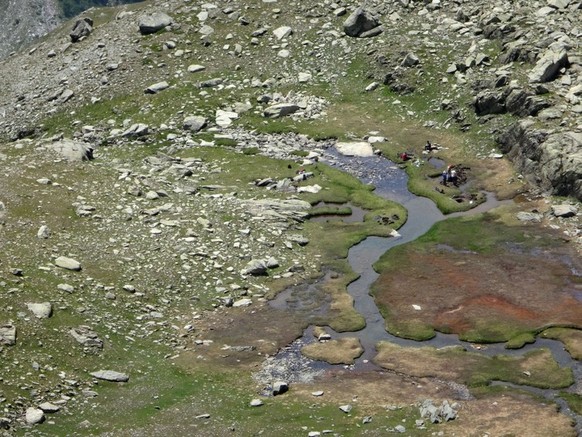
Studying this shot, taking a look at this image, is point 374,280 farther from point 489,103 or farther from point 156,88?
point 156,88

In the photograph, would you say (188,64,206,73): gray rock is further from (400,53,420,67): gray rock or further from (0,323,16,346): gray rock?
Answer: (0,323,16,346): gray rock

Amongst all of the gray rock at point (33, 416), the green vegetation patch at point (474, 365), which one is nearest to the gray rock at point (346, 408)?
the green vegetation patch at point (474, 365)

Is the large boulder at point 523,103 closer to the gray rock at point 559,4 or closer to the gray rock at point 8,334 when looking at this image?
the gray rock at point 559,4

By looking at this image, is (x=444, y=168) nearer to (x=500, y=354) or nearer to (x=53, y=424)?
(x=500, y=354)

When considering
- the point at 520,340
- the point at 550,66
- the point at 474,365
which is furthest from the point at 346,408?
the point at 550,66

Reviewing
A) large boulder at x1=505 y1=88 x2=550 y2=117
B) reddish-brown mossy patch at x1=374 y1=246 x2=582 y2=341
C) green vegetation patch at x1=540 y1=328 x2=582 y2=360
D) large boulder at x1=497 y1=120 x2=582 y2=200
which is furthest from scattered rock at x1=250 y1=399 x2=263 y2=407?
large boulder at x1=505 y1=88 x2=550 y2=117

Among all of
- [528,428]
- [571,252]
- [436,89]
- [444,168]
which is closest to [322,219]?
[444,168]
